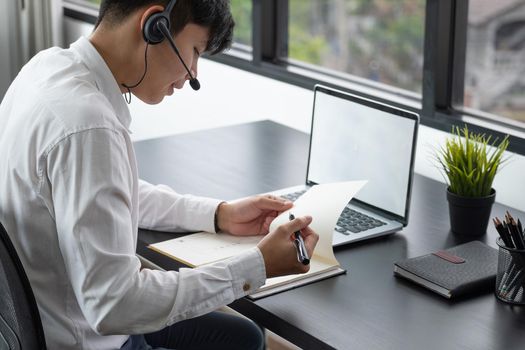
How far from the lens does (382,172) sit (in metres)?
1.68

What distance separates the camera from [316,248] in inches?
57.5

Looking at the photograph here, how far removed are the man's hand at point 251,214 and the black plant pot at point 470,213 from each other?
12.8 inches

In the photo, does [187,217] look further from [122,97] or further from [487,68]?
[487,68]

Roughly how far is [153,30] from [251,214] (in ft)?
1.50

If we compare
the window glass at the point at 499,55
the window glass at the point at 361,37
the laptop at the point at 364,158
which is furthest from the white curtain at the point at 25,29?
the window glass at the point at 361,37

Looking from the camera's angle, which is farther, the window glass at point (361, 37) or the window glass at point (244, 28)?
the window glass at point (361, 37)

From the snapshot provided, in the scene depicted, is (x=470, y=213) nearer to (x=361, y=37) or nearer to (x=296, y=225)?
(x=296, y=225)

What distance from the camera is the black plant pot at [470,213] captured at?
1.62 metres

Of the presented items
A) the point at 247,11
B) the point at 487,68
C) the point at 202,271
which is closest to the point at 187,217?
the point at 202,271

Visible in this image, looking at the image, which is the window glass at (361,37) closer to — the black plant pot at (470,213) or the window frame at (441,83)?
the window frame at (441,83)

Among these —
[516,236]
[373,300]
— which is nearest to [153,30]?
[373,300]

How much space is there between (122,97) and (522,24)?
4.54 m

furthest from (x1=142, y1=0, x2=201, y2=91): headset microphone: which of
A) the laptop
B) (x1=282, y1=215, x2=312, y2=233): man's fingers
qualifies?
the laptop

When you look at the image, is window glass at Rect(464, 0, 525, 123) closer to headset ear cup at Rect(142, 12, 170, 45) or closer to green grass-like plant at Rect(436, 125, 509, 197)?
green grass-like plant at Rect(436, 125, 509, 197)
